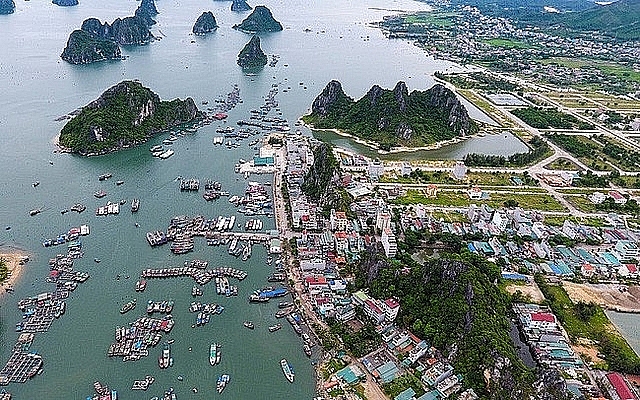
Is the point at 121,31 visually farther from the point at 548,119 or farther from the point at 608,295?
the point at 608,295

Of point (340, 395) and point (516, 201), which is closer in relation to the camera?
point (340, 395)

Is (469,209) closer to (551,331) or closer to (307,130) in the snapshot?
(551,331)

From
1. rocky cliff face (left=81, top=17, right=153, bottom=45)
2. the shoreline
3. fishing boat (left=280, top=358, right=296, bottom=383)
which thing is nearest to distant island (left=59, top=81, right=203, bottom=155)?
the shoreline

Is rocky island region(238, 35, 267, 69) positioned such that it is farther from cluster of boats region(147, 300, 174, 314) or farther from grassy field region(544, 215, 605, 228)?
cluster of boats region(147, 300, 174, 314)

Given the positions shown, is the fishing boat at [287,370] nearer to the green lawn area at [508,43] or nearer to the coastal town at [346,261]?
the coastal town at [346,261]

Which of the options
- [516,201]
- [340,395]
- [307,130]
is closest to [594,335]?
[340,395]

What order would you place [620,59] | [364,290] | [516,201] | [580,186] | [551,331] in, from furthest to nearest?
1. [620,59]
2. [580,186]
3. [516,201]
4. [364,290]
5. [551,331]
